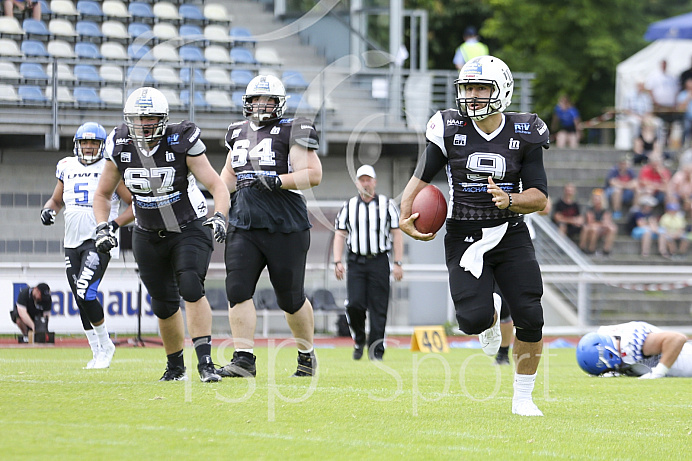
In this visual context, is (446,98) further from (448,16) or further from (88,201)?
(448,16)

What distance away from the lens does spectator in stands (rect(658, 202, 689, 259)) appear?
1875cm

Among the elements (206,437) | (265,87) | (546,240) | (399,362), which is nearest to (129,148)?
(265,87)

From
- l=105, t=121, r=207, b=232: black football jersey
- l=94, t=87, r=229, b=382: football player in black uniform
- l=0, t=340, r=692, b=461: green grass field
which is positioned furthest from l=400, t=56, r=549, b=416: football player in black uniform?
l=105, t=121, r=207, b=232: black football jersey

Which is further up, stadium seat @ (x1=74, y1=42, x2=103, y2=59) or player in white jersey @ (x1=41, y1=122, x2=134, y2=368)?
stadium seat @ (x1=74, y1=42, x2=103, y2=59)

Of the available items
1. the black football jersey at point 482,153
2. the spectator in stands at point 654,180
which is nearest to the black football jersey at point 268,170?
the black football jersey at point 482,153

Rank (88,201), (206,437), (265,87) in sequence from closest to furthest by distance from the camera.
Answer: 1. (206,437)
2. (265,87)
3. (88,201)

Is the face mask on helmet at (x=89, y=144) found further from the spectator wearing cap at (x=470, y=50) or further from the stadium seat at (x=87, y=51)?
the spectator wearing cap at (x=470, y=50)

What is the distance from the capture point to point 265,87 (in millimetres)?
7520

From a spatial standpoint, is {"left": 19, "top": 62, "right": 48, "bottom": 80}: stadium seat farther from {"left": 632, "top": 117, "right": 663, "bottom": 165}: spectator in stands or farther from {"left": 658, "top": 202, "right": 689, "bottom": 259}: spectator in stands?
{"left": 632, "top": 117, "right": 663, "bottom": 165}: spectator in stands

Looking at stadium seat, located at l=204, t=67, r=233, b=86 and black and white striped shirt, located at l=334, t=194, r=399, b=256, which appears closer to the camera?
black and white striped shirt, located at l=334, t=194, r=399, b=256

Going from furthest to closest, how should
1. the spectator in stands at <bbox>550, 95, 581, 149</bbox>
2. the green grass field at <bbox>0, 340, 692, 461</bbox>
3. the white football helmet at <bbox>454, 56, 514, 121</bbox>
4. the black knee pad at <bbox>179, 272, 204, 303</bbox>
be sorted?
the spectator in stands at <bbox>550, 95, 581, 149</bbox>, the black knee pad at <bbox>179, 272, 204, 303</bbox>, the white football helmet at <bbox>454, 56, 514, 121</bbox>, the green grass field at <bbox>0, 340, 692, 461</bbox>

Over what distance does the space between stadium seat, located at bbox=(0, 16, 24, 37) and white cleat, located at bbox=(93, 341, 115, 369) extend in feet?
28.7

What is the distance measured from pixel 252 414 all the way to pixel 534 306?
1.66 metres

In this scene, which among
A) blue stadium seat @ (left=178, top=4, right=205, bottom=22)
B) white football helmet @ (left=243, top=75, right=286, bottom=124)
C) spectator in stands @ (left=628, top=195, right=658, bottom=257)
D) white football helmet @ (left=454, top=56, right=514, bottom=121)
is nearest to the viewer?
white football helmet @ (left=454, top=56, right=514, bottom=121)
